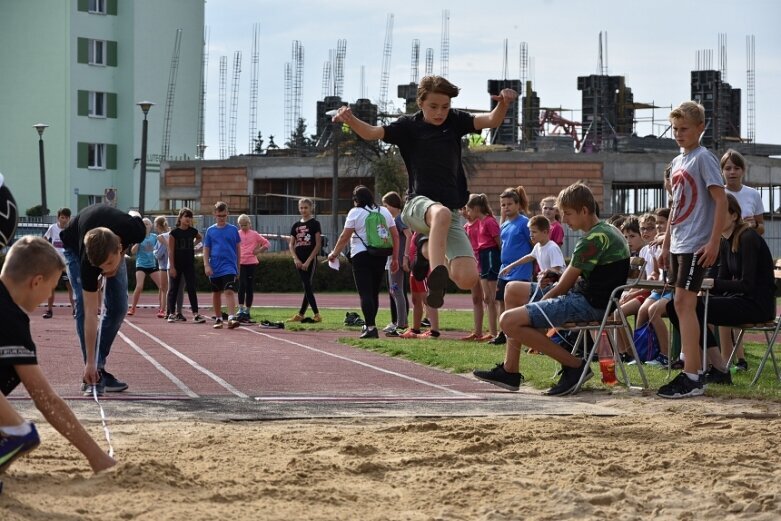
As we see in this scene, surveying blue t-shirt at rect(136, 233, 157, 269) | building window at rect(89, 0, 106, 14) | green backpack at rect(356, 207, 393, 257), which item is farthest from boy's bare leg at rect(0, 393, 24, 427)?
building window at rect(89, 0, 106, 14)

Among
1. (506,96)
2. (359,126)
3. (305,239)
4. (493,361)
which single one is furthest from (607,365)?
(305,239)

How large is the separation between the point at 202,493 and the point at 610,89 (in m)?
53.1

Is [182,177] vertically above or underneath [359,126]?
above

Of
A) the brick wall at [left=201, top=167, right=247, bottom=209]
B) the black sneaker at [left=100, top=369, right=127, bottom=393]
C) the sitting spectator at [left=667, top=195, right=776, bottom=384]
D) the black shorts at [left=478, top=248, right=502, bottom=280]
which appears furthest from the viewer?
the brick wall at [left=201, top=167, right=247, bottom=209]

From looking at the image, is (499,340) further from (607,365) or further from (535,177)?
(535,177)

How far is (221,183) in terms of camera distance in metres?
56.2

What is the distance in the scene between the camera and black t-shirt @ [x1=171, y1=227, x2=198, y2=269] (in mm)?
17469

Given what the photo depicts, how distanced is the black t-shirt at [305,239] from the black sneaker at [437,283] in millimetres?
8533

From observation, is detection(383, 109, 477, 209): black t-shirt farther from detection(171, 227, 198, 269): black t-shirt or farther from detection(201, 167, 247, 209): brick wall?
detection(201, 167, 247, 209): brick wall

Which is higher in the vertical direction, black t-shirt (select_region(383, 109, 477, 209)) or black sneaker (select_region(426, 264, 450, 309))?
black t-shirt (select_region(383, 109, 477, 209))

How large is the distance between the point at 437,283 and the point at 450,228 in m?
0.42

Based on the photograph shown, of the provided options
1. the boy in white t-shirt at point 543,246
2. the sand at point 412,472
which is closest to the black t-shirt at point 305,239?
the boy in white t-shirt at point 543,246

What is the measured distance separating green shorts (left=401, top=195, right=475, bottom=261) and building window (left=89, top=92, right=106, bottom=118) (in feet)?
192

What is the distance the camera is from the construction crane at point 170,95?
2561 inches
